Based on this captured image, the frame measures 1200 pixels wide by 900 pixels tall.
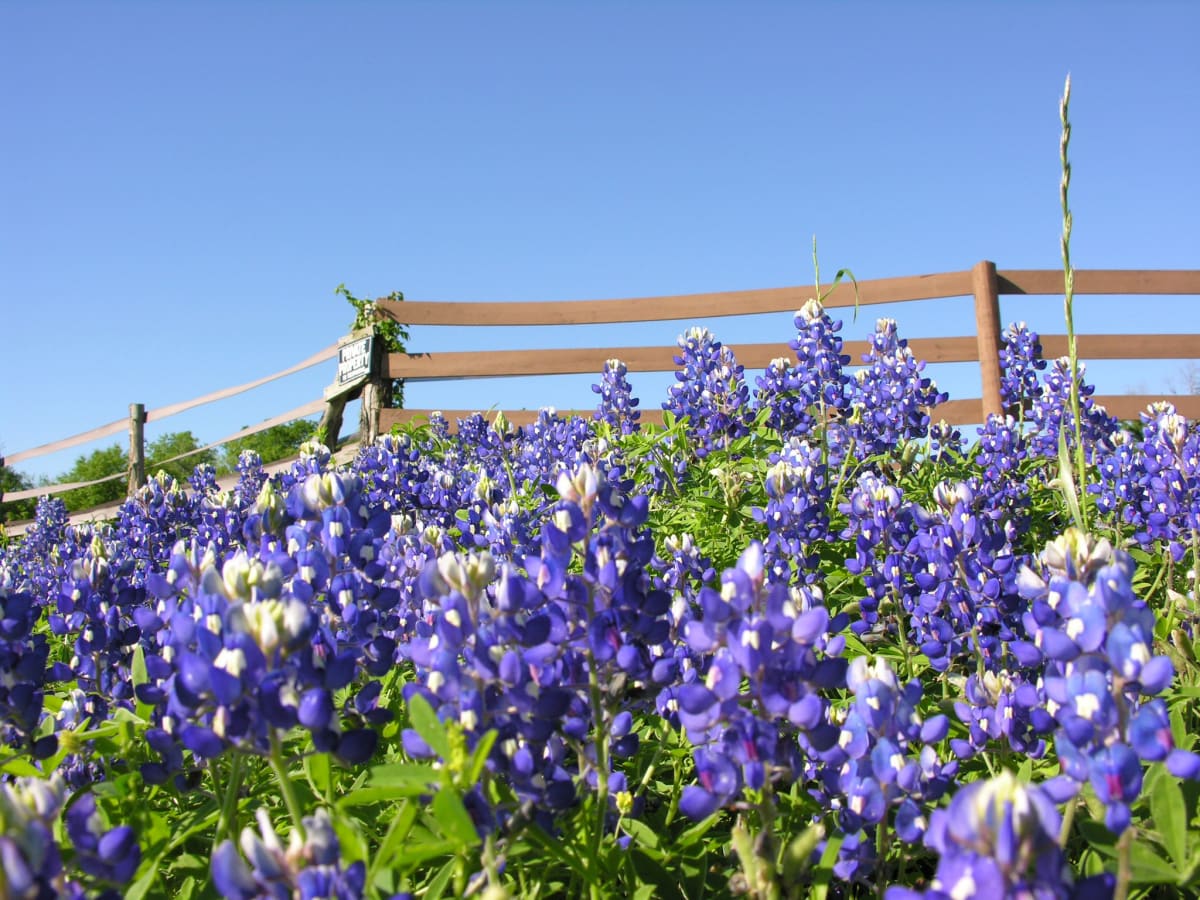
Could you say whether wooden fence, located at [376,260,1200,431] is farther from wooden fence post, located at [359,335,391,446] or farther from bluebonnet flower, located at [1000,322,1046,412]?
bluebonnet flower, located at [1000,322,1046,412]

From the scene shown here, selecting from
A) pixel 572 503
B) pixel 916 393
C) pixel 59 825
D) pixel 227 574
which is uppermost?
pixel 916 393

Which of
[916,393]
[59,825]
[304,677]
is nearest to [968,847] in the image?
[304,677]

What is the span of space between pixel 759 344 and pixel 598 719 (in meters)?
8.05

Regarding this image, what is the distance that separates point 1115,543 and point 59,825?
3.63m

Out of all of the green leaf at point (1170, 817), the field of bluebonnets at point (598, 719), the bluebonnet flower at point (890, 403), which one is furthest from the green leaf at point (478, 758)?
the bluebonnet flower at point (890, 403)

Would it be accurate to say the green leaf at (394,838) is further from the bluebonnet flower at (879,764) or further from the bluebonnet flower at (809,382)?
the bluebonnet flower at (809,382)

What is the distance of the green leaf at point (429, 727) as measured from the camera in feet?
3.47

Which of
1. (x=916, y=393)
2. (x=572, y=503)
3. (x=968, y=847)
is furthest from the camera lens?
(x=916, y=393)

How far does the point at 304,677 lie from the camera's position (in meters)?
1.12

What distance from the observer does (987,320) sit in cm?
848

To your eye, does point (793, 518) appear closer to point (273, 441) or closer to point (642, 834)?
point (642, 834)

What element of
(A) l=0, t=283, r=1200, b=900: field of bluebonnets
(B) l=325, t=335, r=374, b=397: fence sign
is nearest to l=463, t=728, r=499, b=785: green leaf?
(A) l=0, t=283, r=1200, b=900: field of bluebonnets

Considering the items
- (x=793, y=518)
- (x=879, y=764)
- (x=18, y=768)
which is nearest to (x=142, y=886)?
(x=18, y=768)

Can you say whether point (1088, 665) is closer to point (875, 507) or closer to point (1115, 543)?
point (875, 507)
